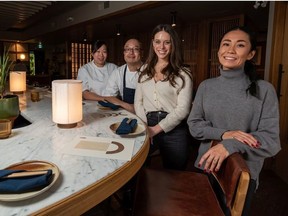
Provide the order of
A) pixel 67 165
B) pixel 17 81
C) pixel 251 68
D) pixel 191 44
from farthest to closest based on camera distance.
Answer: pixel 191 44
pixel 17 81
pixel 251 68
pixel 67 165

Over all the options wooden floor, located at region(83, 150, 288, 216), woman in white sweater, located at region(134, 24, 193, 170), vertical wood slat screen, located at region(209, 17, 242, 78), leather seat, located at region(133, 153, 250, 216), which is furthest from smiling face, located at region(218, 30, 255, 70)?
vertical wood slat screen, located at region(209, 17, 242, 78)

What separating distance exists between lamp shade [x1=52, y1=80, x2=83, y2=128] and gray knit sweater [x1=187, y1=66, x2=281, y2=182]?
2.45 feet

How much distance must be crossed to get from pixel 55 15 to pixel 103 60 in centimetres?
509

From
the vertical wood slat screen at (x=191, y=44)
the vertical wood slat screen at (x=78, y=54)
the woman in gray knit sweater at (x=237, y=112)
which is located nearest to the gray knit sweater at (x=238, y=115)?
the woman in gray knit sweater at (x=237, y=112)

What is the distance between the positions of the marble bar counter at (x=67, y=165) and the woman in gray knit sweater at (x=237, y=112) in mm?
405

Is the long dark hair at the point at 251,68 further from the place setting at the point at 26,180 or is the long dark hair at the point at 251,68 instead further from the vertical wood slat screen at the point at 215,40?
the vertical wood slat screen at the point at 215,40

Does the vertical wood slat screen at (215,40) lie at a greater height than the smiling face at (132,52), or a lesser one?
greater

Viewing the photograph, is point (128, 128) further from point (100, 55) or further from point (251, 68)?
point (100, 55)

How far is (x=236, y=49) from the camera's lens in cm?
138

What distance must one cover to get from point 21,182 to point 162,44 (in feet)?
4.42

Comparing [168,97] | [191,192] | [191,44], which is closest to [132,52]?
[168,97]

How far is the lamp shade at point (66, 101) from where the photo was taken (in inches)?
53.5

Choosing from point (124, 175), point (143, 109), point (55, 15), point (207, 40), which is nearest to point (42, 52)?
point (55, 15)

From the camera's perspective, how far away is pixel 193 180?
143 centimetres
